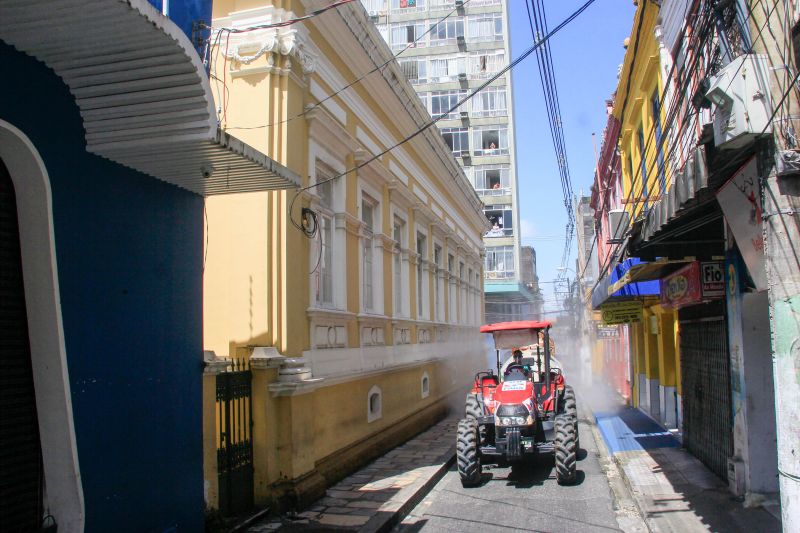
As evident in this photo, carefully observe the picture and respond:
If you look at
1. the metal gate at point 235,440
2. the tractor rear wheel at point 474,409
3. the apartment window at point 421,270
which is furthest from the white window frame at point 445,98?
the metal gate at point 235,440

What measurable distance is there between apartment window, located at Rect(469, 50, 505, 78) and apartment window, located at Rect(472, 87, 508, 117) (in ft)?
3.94

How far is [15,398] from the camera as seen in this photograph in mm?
4609

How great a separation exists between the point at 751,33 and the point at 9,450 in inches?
259

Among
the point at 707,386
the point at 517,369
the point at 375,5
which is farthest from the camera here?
the point at 375,5

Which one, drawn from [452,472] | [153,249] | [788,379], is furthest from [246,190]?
[452,472]

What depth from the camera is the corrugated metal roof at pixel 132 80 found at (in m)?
4.36

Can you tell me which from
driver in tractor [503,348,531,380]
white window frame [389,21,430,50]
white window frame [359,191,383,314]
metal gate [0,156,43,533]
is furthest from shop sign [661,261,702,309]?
white window frame [389,21,430,50]

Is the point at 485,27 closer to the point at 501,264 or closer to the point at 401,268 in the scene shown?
the point at 501,264

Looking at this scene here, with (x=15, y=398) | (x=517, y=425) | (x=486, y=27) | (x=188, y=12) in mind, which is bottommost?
(x=517, y=425)

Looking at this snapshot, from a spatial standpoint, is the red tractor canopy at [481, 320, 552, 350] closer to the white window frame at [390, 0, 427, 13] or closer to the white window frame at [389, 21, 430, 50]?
the white window frame at [389, 21, 430, 50]

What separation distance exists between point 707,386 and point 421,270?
786 centimetres

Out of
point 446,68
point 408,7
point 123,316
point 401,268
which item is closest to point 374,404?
point 401,268

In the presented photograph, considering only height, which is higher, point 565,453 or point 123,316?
point 123,316

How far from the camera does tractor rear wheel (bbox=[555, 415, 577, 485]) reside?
31.2ft
